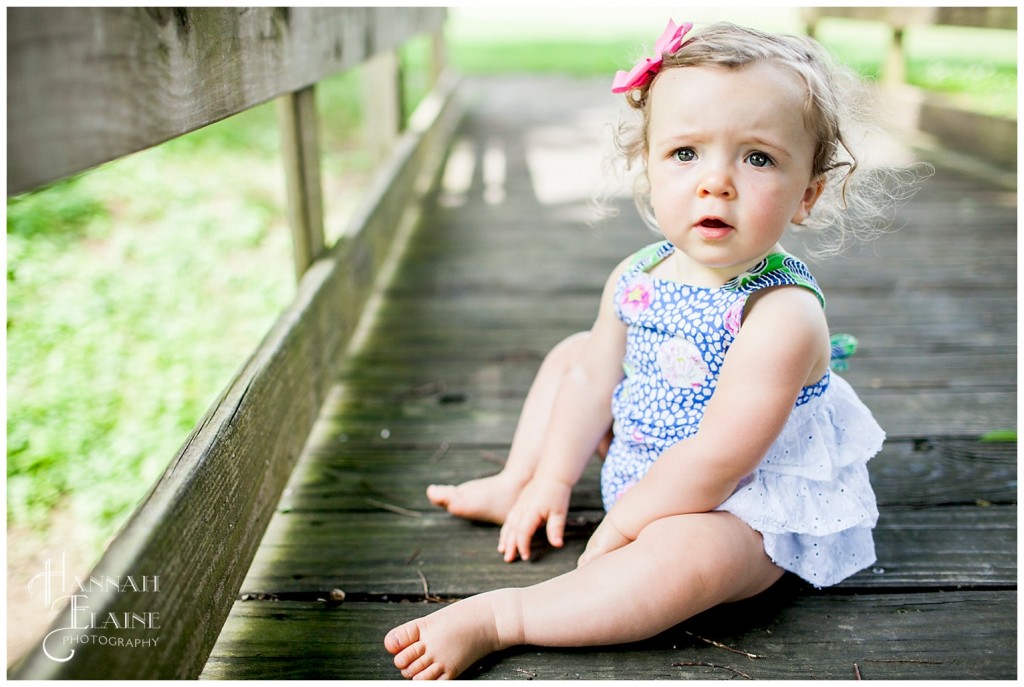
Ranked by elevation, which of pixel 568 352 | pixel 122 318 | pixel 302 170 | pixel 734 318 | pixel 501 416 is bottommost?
pixel 122 318

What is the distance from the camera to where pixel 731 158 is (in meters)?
1.30

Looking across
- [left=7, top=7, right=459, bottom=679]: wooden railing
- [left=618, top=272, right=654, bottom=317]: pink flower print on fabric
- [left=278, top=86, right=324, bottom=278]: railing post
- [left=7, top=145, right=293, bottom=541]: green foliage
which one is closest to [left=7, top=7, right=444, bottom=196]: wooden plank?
[left=7, top=7, right=459, bottom=679]: wooden railing

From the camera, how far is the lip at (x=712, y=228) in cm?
133

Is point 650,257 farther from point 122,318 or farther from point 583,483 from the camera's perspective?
point 122,318

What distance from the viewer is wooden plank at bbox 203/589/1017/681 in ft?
4.23

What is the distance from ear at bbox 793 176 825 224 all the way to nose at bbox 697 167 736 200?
17 cm

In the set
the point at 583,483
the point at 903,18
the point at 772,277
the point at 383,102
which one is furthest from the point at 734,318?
the point at 903,18

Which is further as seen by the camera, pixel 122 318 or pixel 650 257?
pixel 122 318

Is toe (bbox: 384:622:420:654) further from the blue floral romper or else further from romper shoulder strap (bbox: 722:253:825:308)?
romper shoulder strap (bbox: 722:253:825:308)

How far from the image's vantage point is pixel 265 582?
1.50 metres

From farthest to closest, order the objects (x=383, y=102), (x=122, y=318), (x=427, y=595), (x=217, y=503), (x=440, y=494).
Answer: (x=383, y=102), (x=122, y=318), (x=440, y=494), (x=427, y=595), (x=217, y=503)

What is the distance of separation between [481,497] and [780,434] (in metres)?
0.57

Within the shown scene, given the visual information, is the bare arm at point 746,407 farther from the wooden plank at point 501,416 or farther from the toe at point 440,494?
the wooden plank at point 501,416

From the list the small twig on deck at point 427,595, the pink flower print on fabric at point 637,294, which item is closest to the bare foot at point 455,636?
the small twig on deck at point 427,595
